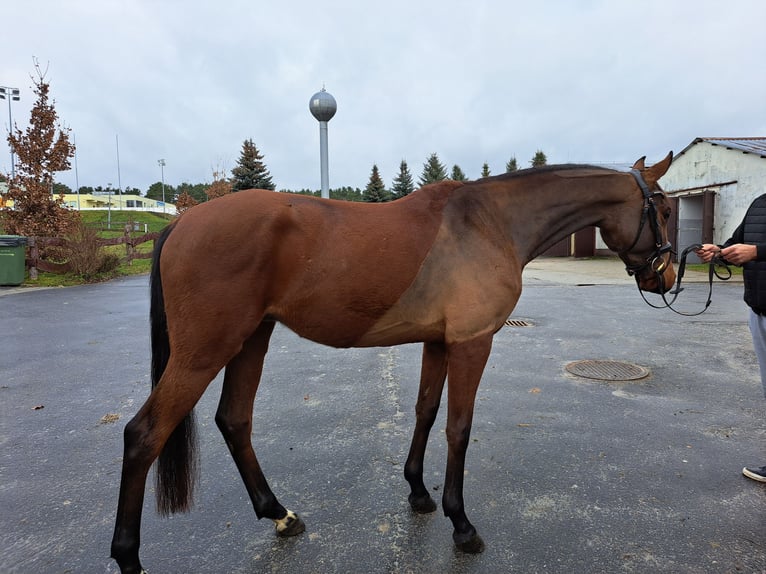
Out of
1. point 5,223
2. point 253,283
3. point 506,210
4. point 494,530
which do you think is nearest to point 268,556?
point 494,530

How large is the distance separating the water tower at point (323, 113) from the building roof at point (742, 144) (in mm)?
14727

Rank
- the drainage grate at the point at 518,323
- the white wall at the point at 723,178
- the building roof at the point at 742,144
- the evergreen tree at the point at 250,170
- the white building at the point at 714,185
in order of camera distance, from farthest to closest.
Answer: the evergreen tree at the point at 250,170, the building roof at the point at 742,144, the white building at the point at 714,185, the white wall at the point at 723,178, the drainage grate at the point at 518,323

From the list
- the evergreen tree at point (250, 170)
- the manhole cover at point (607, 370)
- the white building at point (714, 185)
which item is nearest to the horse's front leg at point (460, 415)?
the manhole cover at point (607, 370)

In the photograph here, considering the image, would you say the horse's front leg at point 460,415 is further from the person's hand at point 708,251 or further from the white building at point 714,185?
the white building at point 714,185

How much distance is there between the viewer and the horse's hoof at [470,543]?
2.38 metres

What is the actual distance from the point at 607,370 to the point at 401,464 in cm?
320

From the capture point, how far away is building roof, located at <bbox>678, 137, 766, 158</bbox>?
16.1 metres

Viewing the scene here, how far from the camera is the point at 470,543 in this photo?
93.8 inches

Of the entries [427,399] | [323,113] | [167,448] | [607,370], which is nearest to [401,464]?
[427,399]

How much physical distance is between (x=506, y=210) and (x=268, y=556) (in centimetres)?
226

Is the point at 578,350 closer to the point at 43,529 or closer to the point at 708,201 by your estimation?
the point at 43,529

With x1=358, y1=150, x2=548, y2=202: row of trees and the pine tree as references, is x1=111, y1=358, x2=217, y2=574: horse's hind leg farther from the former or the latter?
x1=358, y1=150, x2=548, y2=202: row of trees

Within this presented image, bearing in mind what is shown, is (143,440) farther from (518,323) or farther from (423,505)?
(518,323)

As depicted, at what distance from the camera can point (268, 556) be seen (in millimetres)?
2371
